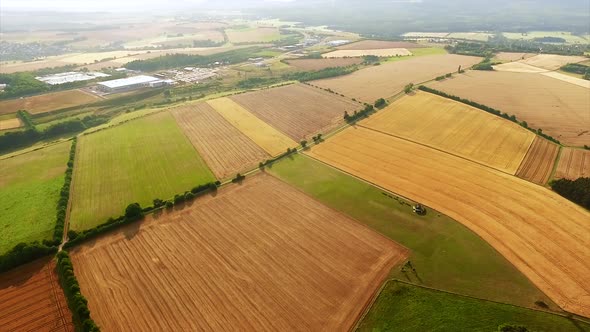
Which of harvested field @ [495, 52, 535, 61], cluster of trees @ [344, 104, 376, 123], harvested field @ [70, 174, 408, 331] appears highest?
harvested field @ [495, 52, 535, 61]

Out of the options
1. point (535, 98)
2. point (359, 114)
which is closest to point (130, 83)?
point (359, 114)

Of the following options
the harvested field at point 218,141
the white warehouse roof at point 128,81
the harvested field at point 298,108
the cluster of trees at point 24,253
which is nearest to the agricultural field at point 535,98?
the harvested field at point 298,108

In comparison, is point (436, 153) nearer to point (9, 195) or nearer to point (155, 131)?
point (155, 131)

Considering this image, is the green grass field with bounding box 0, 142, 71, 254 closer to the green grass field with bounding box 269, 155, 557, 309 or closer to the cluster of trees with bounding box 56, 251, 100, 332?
the cluster of trees with bounding box 56, 251, 100, 332

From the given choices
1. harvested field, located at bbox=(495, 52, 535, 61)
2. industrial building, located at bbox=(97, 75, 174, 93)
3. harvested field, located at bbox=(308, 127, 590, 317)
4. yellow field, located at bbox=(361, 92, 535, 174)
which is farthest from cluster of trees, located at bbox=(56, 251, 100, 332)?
harvested field, located at bbox=(495, 52, 535, 61)

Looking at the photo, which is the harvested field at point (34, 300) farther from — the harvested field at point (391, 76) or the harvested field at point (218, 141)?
the harvested field at point (391, 76)

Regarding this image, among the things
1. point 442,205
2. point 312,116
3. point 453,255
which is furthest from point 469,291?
point 312,116
